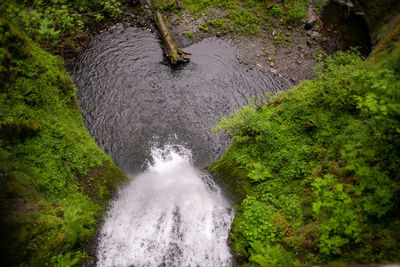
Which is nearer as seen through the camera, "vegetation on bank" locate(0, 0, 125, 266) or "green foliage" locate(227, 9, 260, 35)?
"vegetation on bank" locate(0, 0, 125, 266)

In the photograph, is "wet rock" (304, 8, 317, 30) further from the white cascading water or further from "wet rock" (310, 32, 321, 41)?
the white cascading water

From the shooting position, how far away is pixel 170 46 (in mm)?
14797

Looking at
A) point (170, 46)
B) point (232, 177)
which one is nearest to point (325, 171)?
point (232, 177)

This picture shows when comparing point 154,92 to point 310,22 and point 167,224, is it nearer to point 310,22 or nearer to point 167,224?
point 167,224

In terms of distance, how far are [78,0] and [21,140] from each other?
12333 mm

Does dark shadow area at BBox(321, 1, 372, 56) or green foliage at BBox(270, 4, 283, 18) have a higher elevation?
green foliage at BBox(270, 4, 283, 18)

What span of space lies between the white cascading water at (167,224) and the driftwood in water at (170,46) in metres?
8.12

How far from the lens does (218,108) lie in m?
12.9

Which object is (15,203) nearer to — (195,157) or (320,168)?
(195,157)

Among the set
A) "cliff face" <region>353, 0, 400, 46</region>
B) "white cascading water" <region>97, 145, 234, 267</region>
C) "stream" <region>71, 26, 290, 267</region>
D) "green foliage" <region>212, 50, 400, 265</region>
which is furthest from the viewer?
"cliff face" <region>353, 0, 400, 46</region>

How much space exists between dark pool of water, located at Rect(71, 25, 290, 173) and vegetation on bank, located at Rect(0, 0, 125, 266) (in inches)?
80.5

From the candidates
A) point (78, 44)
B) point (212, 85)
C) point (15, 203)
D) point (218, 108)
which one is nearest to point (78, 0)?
point (78, 44)

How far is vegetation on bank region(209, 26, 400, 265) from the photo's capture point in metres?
4.98

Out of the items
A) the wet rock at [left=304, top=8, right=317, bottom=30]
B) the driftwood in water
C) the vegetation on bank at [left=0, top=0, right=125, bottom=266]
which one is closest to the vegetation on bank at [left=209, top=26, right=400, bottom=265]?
the vegetation on bank at [left=0, top=0, right=125, bottom=266]
